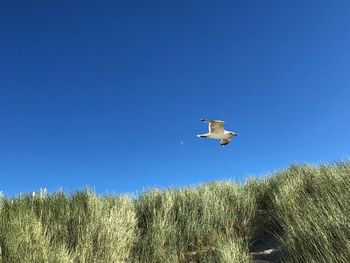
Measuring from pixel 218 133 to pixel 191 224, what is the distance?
4.74 meters

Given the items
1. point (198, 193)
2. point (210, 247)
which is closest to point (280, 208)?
point (210, 247)

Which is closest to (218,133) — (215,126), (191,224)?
(215,126)

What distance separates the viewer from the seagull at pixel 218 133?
11773mm

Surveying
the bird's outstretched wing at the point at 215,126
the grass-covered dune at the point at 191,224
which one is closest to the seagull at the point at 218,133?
the bird's outstretched wing at the point at 215,126

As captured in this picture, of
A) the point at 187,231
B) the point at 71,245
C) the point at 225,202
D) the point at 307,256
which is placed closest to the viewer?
the point at 307,256

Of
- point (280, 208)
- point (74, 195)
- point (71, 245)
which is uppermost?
point (74, 195)

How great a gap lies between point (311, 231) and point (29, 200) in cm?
497

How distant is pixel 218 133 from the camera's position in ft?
39.2

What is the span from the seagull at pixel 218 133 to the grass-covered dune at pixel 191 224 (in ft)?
7.32

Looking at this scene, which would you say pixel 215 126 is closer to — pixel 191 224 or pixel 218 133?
pixel 218 133

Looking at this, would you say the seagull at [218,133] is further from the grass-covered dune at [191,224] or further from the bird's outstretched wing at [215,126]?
the grass-covered dune at [191,224]

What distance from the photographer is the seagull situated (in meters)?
11.8

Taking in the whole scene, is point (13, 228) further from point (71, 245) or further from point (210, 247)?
point (210, 247)

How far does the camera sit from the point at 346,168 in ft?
25.9
